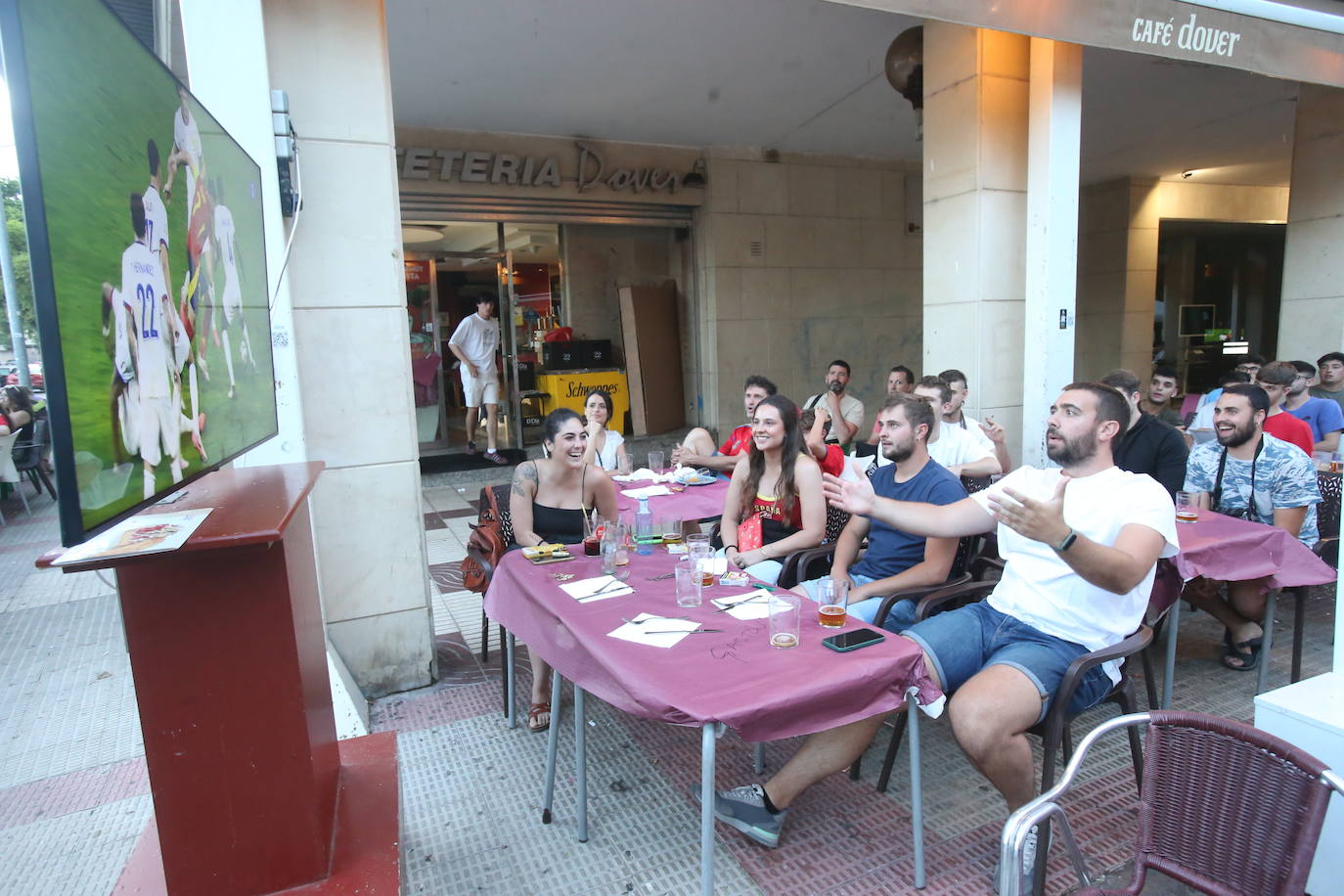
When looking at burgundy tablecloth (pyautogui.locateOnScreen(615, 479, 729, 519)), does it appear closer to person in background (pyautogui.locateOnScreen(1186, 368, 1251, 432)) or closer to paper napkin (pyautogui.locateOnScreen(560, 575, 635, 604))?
paper napkin (pyautogui.locateOnScreen(560, 575, 635, 604))

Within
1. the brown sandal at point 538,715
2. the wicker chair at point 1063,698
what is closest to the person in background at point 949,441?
the wicker chair at point 1063,698

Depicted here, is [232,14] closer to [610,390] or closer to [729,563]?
A: [729,563]

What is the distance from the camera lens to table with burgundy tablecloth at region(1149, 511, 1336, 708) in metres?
3.28

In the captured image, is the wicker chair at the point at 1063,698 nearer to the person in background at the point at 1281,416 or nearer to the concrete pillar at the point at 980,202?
the person in background at the point at 1281,416

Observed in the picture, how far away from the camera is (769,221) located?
1052 centimetres

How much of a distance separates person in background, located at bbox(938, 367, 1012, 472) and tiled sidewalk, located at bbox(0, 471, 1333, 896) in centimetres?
154

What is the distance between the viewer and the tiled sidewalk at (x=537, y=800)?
2559 millimetres

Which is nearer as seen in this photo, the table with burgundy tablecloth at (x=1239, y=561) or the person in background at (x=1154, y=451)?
the table with burgundy tablecloth at (x=1239, y=561)

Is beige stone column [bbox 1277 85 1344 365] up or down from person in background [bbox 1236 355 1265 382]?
up

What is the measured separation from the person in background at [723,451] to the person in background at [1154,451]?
84.6 inches

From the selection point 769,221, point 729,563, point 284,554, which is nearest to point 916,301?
point 769,221

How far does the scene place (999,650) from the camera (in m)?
2.72

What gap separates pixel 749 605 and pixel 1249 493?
309 cm

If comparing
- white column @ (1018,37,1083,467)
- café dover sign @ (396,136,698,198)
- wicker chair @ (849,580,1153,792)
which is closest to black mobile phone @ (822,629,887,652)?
wicker chair @ (849,580,1153,792)
